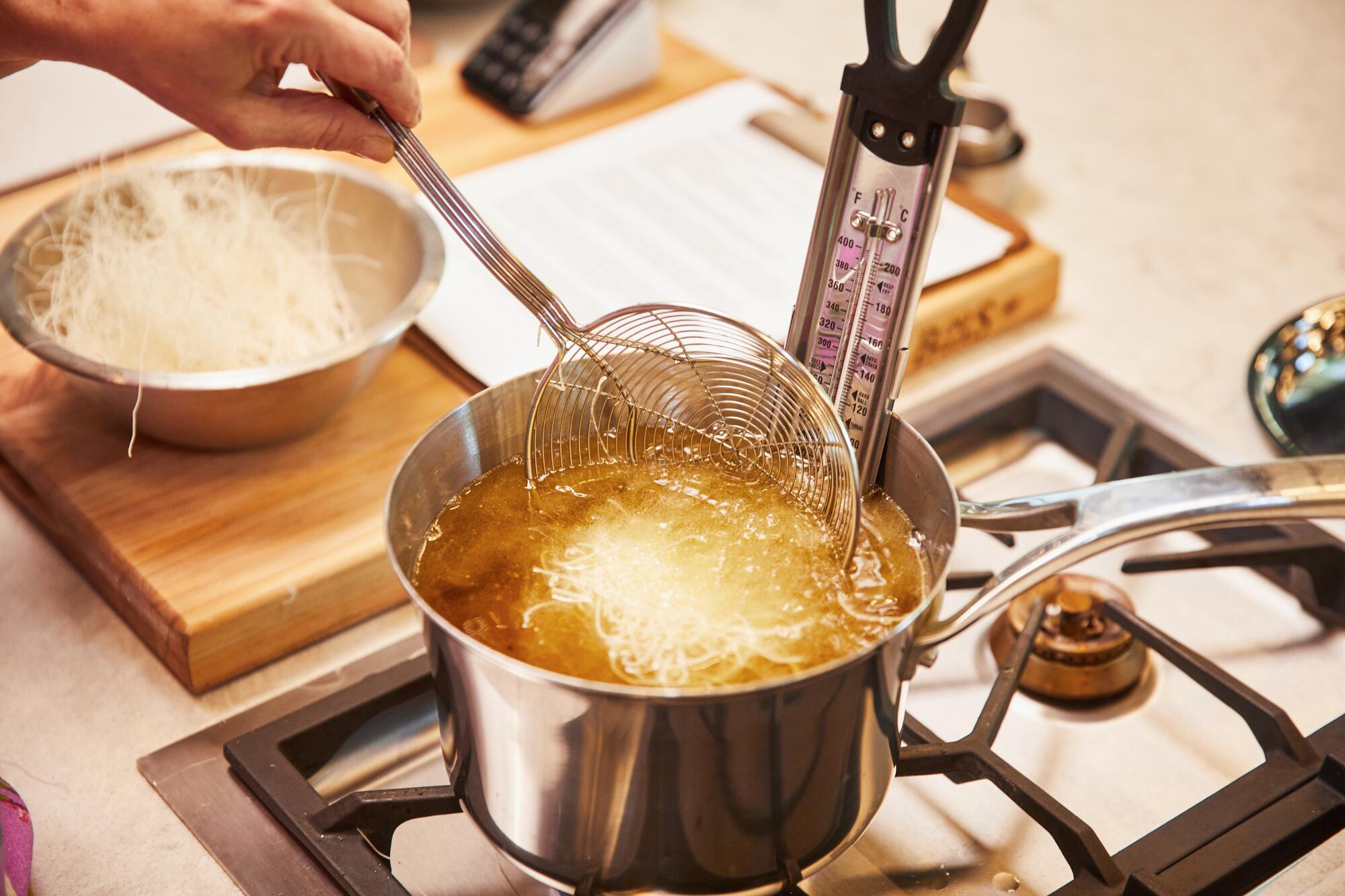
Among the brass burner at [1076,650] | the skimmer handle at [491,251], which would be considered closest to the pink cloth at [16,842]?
the skimmer handle at [491,251]

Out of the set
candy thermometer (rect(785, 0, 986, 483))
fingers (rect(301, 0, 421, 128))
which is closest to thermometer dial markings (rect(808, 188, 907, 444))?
candy thermometer (rect(785, 0, 986, 483))

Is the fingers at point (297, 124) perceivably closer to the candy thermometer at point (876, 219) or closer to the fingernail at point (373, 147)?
the fingernail at point (373, 147)

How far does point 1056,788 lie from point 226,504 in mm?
515

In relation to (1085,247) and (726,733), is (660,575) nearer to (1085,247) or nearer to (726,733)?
(726,733)

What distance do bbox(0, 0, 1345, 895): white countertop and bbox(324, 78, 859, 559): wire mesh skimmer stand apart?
0.20 m

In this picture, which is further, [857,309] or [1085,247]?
[1085,247]

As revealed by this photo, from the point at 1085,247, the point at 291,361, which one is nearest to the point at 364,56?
the point at 291,361

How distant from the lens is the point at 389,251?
93 cm

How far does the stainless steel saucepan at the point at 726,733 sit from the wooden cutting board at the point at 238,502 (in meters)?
0.19

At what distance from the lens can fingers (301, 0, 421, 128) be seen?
2.13 ft

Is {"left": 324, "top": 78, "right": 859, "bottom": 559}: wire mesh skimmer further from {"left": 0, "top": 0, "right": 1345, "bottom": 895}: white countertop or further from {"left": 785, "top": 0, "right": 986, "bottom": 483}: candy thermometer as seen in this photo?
{"left": 0, "top": 0, "right": 1345, "bottom": 895}: white countertop

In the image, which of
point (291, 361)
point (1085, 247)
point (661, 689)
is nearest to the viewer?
point (661, 689)

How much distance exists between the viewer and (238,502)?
2.65 ft

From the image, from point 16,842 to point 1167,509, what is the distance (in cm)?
53
